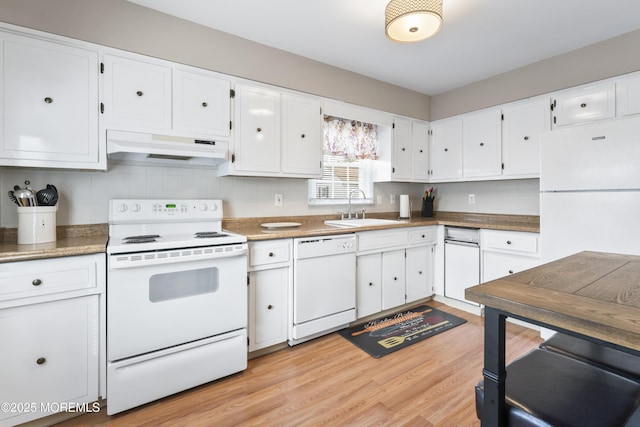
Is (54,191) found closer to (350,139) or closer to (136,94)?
(136,94)

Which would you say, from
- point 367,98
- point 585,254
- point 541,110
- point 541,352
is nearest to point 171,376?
point 541,352

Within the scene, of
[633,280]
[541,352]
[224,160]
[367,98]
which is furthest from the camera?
[367,98]

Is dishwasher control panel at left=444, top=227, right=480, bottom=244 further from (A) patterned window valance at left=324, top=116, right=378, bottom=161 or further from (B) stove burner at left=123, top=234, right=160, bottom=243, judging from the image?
(B) stove burner at left=123, top=234, right=160, bottom=243

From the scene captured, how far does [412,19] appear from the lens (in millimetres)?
1752

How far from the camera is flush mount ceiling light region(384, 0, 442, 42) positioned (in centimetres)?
168

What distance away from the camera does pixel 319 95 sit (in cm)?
286

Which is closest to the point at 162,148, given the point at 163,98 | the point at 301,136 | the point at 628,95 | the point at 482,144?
the point at 163,98

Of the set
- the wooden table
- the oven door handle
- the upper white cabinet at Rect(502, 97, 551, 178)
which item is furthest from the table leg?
the upper white cabinet at Rect(502, 97, 551, 178)

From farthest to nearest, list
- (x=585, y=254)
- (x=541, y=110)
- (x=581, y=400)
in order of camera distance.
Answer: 1. (x=541, y=110)
2. (x=585, y=254)
3. (x=581, y=400)

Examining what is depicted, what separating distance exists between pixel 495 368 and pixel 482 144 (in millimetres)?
2982

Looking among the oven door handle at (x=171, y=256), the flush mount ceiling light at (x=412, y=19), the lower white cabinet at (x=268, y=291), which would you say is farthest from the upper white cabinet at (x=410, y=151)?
the oven door handle at (x=171, y=256)

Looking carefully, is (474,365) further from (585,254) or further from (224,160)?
(224,160)

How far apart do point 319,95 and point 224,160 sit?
1157 mm

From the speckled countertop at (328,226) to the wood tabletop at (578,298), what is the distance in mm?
1486
